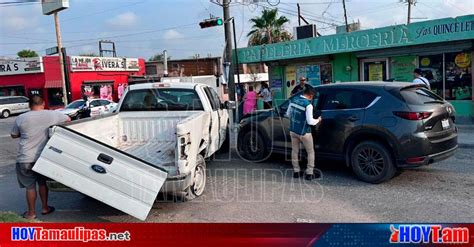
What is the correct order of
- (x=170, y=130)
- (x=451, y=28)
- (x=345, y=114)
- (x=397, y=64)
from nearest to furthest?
(x=345, y=114) < (x=170, y=130) < (x=451, y=28) < (x=397, y=64)

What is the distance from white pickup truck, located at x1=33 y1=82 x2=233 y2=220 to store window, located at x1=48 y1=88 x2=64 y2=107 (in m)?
27.2

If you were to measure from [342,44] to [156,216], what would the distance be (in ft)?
35.7

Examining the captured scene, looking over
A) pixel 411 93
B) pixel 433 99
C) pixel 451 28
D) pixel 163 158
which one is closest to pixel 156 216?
pixel 163 158

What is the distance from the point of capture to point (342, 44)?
45.0 feet

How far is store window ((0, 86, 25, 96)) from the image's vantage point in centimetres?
3253

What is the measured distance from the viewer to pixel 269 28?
34.0 meters

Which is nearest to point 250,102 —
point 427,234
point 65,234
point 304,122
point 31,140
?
point 304,122

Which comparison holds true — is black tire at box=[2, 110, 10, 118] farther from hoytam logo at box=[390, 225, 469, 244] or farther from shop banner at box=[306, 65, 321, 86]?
hoytam logo at box=[390, 225, 469, 244]

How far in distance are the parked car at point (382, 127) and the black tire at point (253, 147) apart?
1.31 m

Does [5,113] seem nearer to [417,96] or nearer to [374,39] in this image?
[374,39]

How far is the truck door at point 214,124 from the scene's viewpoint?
6.68 m

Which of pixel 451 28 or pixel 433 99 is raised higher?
pixel 451 28

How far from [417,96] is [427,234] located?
3087mm

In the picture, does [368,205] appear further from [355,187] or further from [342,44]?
[342,44]
